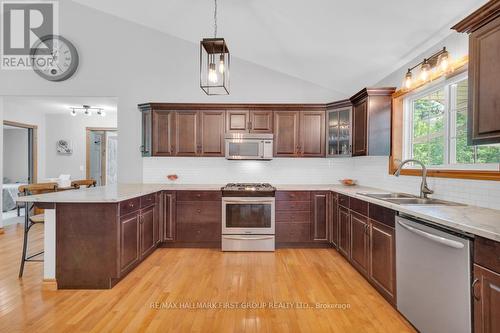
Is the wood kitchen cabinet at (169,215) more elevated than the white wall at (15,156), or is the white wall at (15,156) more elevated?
the white wall at (15,156)

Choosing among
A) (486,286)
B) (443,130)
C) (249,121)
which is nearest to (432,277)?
(486,286)

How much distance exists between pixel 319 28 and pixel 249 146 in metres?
1.85

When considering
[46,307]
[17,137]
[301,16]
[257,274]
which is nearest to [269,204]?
[257,274]

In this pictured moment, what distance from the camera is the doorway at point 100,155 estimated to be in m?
6.49

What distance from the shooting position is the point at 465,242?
4.63ft

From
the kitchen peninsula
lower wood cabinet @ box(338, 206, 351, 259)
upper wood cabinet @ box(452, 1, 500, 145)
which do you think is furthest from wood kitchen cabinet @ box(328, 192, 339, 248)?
upper wood cabinet @ box(452, 1, 500, 145)

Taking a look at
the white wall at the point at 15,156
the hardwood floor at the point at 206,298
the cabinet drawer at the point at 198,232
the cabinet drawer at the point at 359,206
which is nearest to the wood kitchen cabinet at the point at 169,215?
the cabinet drawer at the point at 198,232

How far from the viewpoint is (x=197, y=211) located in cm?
376

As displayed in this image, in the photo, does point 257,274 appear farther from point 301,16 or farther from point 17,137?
point 17,137

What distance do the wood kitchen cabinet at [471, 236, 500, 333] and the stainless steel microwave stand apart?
9.34 ft

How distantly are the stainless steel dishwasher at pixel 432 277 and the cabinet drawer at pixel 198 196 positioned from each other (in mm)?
2415

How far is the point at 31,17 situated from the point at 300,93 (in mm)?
4819

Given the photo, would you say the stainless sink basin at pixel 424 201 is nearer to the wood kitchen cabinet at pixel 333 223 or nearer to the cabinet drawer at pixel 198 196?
the wood kitchen cabinet at pixel 333 223

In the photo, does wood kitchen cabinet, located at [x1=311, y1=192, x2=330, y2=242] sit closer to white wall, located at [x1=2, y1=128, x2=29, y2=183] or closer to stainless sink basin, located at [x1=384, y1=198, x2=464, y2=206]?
stainless sink basin, located at [x1=384, y1=198, x2=464, y2=206]
